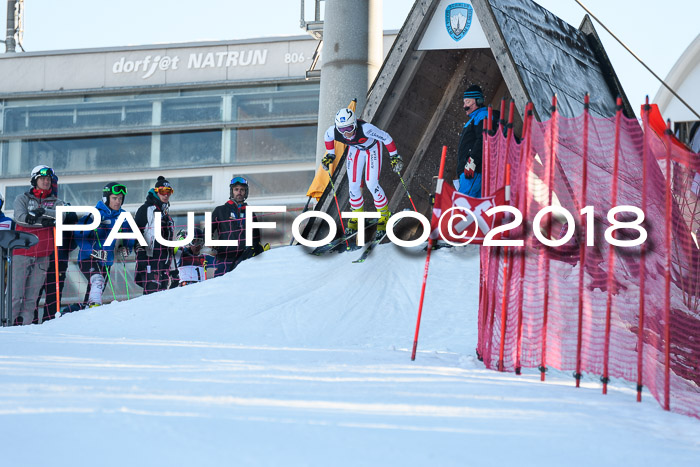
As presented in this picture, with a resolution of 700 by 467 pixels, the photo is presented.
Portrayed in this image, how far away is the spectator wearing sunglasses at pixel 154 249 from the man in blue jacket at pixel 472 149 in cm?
356

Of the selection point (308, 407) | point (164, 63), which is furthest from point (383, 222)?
point (164, 63)

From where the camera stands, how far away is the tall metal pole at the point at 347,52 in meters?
16.0

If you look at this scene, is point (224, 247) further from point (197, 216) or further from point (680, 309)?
point (197, 216)

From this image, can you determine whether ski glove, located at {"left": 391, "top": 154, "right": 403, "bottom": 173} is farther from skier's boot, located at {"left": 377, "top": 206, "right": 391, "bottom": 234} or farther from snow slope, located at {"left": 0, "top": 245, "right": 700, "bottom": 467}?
snow slope, located at {"left": 0, "top": 245, "right": 700, "bottom": 467}

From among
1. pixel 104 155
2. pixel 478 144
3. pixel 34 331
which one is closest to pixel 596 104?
pixel 478 144

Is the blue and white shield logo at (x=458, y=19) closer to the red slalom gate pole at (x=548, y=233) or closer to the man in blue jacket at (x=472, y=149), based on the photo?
the man in blue jacket at (x=472, y=149)

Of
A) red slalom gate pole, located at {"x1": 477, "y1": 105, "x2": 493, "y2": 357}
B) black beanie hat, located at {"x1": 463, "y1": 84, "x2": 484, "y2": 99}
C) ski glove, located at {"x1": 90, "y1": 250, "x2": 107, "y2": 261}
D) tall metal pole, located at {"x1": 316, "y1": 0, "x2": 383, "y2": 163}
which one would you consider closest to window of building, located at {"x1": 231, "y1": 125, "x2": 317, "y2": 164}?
tall metal pole, located at {"x1": 316, "y1": 0, "x2": 383, "y2": 163}

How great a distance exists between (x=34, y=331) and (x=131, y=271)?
1586cm

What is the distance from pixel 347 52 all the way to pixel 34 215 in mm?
6530

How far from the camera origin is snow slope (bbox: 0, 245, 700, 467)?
424 cm

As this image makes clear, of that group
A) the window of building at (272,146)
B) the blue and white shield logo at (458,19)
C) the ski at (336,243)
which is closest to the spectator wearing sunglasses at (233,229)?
the ski at (336,243)

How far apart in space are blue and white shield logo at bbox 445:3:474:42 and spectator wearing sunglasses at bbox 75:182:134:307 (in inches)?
177

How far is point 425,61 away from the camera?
13.2 metres

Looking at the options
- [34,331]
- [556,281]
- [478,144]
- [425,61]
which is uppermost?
[425,61]
